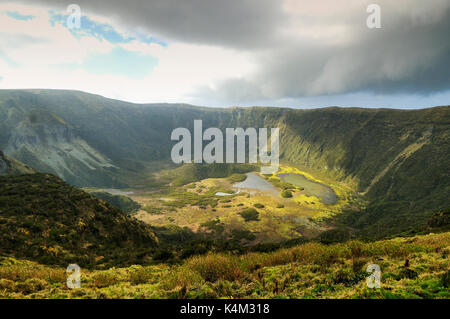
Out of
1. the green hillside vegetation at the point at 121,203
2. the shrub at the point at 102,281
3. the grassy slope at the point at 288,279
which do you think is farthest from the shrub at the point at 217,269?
the green hillside vegetation at the point at 121,203

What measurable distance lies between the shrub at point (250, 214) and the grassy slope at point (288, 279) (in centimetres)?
9405

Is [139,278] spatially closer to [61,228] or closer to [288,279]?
[288,279]

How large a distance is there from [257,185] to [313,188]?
139 feet

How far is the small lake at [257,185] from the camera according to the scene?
6358 inches

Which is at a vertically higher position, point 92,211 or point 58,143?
point 58,143

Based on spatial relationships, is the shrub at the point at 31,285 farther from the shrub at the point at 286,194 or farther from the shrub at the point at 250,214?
the shrub at the point at 286,194

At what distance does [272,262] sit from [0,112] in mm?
Answer: 255042

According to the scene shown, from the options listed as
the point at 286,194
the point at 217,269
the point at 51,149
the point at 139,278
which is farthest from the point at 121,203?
the point at 217,269

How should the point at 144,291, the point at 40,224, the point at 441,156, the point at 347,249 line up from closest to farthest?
1. the point at 144,291
2. the point at 347,249
3. the point at 40,224
4. the point at 441,156

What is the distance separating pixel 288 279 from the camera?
9867 mm

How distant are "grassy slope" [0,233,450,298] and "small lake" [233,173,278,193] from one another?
148m
